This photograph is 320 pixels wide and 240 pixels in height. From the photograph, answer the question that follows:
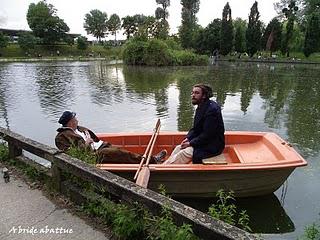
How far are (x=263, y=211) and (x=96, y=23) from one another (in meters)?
94.3

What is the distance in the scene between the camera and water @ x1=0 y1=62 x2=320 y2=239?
5.62 metres

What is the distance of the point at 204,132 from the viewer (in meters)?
5.36

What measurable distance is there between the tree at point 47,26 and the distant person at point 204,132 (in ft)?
251

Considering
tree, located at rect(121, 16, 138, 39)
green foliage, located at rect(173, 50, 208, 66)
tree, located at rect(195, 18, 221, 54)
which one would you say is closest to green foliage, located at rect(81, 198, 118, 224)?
green foliage, located at rect(173, 50, 208, 66)

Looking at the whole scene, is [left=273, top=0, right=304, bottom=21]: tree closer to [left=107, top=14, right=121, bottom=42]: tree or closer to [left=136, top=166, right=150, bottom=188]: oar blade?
[left=107, top=14, right=121, bottom=42]: tree

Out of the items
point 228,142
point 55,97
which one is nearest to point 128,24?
point 55,97

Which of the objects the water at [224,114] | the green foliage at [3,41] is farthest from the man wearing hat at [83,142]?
the green foliage at [3,41]

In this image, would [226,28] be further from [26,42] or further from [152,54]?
[26,42]

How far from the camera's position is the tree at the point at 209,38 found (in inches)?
2391

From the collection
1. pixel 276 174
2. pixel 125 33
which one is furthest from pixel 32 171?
pixel 125 33

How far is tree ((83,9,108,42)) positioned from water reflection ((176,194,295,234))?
93.5 m

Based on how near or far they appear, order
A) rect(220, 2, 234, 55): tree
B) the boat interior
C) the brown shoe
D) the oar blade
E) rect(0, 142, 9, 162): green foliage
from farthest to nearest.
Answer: rect(220, 2, 234, 55): tree < the boat interior < the brown shoe < rect(0, 142, 9, 162): green foliage < the oar blade

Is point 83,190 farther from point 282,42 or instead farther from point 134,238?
point 282,42

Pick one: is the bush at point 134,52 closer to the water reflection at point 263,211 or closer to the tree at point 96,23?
the water reflection at point 263,211
